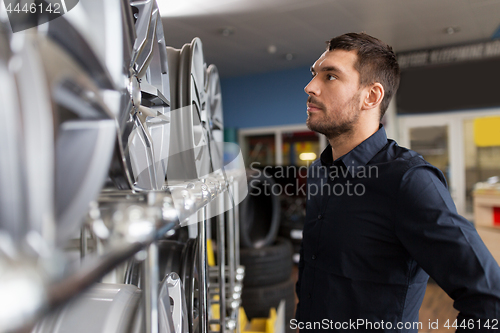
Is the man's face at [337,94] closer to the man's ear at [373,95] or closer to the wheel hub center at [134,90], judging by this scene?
the man's ear at [373,95]

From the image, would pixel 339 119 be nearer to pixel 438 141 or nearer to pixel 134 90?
pixel 134 90

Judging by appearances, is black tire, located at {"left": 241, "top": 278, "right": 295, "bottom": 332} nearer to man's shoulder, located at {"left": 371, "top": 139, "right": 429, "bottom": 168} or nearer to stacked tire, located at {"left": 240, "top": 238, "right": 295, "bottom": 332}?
stacked tire, located at {"left": 240, "top": 238, "right": 295, "bottom": 332}

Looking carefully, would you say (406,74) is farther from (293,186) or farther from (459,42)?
(293,186)

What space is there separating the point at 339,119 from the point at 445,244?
1.68 ft

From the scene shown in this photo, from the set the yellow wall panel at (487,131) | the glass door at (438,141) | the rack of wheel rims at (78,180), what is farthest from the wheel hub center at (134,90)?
the yellow wall panel at (487,131)

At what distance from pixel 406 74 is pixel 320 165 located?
416 cm

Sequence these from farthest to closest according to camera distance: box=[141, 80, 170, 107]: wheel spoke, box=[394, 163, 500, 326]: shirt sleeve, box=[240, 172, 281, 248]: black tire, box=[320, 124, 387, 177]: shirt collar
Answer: box=[240, 172, 281, 248]: black tire → box=[320, 124, 387, 177]: shirt collar → box=[394, 163, 500, 326]: shirt sleeve → box=[141, 80, 170, 107]: wheel spoke

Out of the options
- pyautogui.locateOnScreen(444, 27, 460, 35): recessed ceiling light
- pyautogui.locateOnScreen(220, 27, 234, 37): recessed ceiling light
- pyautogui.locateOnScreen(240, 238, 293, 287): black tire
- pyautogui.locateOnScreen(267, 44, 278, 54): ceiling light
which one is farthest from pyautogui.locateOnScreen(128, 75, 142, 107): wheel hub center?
pyautogui.locateOnScreen(444, 27, 460, 35): recessed ceiling light

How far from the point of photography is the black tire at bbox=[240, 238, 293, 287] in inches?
102

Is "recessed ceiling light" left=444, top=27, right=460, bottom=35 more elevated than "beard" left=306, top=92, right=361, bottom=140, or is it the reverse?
"recessed ceiling light" left=444, top=27, right=460, bottom=35

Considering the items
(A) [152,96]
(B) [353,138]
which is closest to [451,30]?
(B) [353,138]

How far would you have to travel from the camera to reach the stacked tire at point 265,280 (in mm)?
2520

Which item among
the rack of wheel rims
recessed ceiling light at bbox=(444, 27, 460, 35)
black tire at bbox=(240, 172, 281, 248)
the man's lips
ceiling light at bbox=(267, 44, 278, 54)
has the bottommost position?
black tire at bbox=(240, 172, 281, 248)

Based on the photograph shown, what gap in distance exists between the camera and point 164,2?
3.26 m
